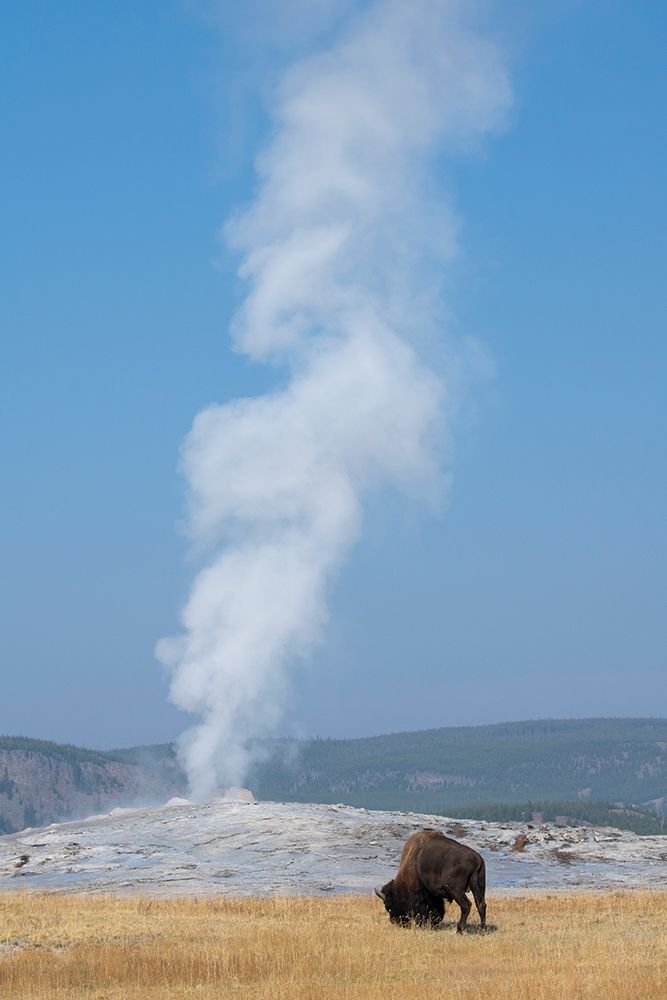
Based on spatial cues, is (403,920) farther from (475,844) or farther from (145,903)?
(475,844)

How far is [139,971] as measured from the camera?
20125 mm

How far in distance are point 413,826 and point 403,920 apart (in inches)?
1014

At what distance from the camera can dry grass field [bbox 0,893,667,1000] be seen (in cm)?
1812

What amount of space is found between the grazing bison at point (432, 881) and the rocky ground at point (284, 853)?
985 centimetres

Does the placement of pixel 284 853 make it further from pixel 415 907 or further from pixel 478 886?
pixel 478 886

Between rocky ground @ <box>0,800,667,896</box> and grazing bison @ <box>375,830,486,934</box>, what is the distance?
32.3 feet

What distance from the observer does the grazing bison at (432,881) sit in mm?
25109

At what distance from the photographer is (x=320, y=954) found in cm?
2111

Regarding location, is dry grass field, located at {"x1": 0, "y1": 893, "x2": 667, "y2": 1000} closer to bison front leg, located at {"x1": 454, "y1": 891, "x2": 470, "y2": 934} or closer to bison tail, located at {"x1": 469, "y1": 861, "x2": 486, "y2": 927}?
bison front leg, located at {"x1": 454, "y1": 891, "x2": 470, "y2": 934}

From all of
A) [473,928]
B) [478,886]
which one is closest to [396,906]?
[473,928]

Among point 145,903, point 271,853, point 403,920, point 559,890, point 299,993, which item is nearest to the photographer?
point 299,993

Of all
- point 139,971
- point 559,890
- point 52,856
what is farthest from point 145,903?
point 52,856

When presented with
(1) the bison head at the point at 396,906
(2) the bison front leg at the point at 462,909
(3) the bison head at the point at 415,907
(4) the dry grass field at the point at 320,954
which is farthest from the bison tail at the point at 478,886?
(1) the bison head at the point at 396,906

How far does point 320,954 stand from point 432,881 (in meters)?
5.10
